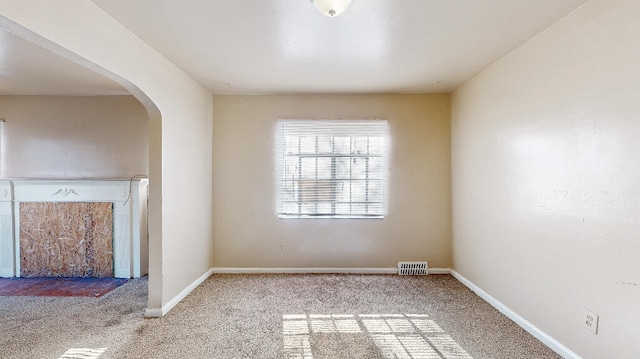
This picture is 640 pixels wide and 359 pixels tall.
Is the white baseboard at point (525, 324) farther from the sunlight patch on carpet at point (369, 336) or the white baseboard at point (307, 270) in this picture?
the white baseboard at point (307, 270)

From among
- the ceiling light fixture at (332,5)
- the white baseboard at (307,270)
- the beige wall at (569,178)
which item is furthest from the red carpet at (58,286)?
the beige wall at (569,178)

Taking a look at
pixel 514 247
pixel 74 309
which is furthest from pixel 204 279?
pixel 514 247

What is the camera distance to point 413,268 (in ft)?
13.6

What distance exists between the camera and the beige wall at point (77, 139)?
4.27 meters

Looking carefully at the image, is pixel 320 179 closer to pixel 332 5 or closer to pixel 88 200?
pixel 332 5

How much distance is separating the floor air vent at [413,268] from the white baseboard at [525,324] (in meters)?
0.52

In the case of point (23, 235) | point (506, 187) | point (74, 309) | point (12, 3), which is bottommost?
point (74, 309)

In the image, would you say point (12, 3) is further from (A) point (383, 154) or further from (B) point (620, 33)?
(A) point (383, 154)

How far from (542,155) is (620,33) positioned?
2.98ft

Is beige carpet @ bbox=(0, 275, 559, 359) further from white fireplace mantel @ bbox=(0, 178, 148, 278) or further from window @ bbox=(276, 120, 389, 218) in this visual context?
window @ bbox=(276, 120, 389, 218)

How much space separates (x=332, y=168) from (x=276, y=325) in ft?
6.91

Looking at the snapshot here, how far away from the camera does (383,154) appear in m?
4.21

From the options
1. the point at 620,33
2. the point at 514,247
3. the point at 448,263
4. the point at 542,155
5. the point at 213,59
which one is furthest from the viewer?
the point at 448,263

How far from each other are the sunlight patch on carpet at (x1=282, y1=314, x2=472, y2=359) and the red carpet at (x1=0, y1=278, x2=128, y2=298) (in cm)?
229
